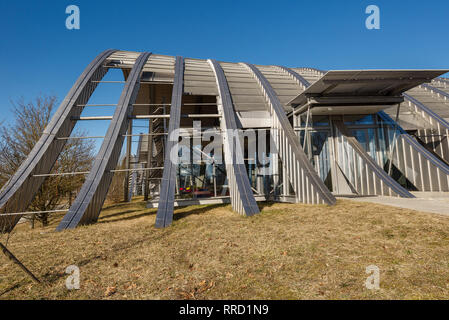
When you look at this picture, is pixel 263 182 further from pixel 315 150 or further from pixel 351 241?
pixel 351 241

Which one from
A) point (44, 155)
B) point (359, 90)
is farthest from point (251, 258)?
point (44, 155)

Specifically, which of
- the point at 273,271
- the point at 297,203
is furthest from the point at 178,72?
the point at 273,271

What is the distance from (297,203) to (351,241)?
4708 millimetres

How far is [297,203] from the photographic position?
390 inches

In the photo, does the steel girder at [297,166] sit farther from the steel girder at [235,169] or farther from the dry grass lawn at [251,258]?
the steel girder at [235,169]

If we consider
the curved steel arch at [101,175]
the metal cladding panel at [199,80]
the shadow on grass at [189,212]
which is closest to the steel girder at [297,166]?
the shadow on grass at [189,212]

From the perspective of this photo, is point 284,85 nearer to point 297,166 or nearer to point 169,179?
point 297,166

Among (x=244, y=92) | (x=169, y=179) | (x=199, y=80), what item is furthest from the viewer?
(x=199, y=80)

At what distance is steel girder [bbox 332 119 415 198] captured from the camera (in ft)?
35.4

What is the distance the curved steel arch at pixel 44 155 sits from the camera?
28.1ft

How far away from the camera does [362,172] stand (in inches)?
475

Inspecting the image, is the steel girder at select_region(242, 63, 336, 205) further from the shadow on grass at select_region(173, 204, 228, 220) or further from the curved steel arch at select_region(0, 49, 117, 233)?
the curved steel arch at select_region(0, 49, 117, 233)

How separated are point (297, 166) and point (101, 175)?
8.56m

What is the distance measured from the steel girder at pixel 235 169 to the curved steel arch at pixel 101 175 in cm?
519
